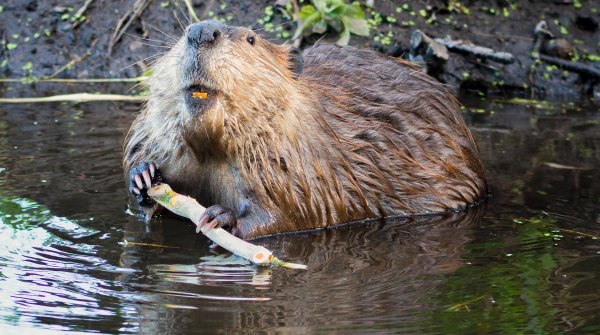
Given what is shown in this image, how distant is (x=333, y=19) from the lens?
732 cm

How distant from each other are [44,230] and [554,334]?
2.12m

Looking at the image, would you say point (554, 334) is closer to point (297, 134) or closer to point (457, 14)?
point (297, 134)

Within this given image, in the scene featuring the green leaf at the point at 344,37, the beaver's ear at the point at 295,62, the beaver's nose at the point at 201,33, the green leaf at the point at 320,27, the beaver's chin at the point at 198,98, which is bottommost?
the green leaf at the point at 344,37

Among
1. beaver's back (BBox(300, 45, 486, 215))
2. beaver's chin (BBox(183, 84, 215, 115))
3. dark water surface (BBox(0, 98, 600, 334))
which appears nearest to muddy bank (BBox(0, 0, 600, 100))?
dark water surface (BBox(0, 98, 600, 334))

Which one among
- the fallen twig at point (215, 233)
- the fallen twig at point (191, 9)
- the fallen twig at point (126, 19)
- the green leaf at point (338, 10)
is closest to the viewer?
the fallen twig at point (215, 233)

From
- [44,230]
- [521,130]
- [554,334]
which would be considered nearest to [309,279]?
[554,334]

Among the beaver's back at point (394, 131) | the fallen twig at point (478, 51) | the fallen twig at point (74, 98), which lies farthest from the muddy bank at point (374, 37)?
the beaver's back at point (394, 131)

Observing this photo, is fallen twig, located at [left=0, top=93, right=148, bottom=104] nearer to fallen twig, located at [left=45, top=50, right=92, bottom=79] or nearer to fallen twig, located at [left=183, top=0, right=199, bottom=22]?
fallen twig, located at [left=45, top=50, right=92, bottom=79]

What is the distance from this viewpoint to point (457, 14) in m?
8.13

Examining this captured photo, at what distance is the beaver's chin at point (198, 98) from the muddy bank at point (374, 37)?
11.7ft

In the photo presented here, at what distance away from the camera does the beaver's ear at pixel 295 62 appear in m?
4.66

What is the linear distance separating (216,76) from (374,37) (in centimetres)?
378

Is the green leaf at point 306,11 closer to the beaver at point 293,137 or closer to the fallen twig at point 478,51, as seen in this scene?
the fallen twig at point 478,51

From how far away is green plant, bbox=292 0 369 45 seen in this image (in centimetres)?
724
